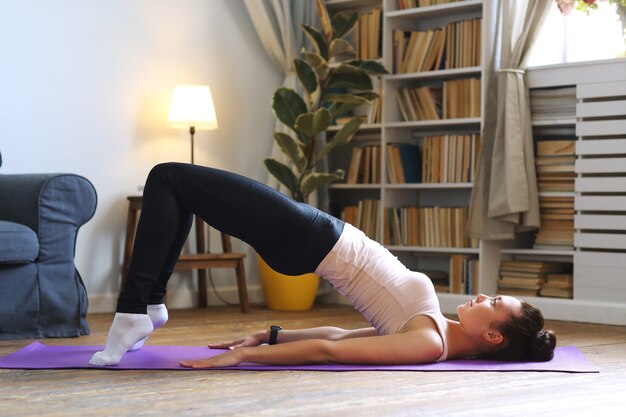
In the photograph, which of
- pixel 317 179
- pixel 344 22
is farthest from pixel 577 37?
pixel 317 179

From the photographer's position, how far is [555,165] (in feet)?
16.1

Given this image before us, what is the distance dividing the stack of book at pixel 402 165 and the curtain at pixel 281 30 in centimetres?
62

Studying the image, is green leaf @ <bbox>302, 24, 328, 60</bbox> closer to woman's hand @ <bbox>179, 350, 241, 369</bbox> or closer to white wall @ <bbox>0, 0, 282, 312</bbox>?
white wall @ <bbox>0, 0, 282, 312</bbox>

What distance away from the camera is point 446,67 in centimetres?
520

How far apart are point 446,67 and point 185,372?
113 inches

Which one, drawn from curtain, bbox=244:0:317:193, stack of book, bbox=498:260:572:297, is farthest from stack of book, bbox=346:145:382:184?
stack of book, bbox=498:260:572:297

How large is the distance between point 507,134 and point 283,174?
1.23m

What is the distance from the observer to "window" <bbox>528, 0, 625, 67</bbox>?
5.08m

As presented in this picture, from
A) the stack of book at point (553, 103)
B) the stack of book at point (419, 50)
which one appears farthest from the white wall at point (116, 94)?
the stack of book at point (553, 103)

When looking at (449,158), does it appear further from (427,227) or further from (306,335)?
(306,335)

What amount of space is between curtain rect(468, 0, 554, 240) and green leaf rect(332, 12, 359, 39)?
768 mm

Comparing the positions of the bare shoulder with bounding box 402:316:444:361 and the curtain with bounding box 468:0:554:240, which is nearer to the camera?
the bare shoulder with bounding box 402:316:444:361

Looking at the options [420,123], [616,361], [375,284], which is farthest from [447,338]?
[420,123]

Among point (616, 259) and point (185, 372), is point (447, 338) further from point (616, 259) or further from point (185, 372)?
point (616, 259)
